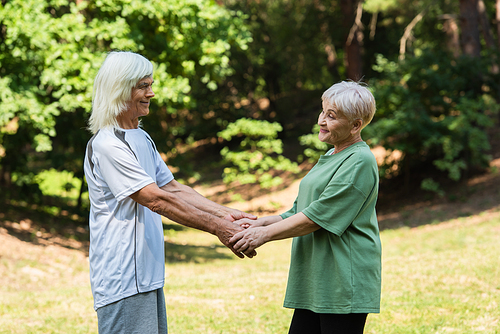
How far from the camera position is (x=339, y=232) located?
2.47 m

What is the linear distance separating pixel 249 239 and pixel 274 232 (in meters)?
0.25

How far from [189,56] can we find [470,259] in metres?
6.65

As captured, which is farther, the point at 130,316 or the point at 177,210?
the point at 177,210

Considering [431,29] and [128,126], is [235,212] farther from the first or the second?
[431,29]

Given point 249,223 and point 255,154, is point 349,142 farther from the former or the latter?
point 255,154

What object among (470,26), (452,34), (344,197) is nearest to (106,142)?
(344,197)

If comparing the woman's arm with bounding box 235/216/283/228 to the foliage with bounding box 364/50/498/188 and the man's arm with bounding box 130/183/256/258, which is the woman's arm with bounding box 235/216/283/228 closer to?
the man's arm with bounding box 130/183/256/258

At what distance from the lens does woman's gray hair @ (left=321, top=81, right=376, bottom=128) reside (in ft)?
8.55

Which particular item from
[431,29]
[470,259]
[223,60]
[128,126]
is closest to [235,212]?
[128,126]

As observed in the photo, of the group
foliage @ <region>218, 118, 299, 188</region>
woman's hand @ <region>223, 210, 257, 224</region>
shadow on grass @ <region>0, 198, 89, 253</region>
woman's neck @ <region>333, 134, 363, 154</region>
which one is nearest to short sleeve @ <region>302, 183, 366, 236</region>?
woman's neck @ <region>333, 134, 363, 154</region>

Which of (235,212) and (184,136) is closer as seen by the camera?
(235,212)

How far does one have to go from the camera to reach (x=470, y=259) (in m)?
Result: 7.59

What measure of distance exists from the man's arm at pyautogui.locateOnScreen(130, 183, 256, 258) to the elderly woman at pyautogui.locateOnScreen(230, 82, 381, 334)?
1.14 ft

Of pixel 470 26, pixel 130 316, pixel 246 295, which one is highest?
pixel 470 26
